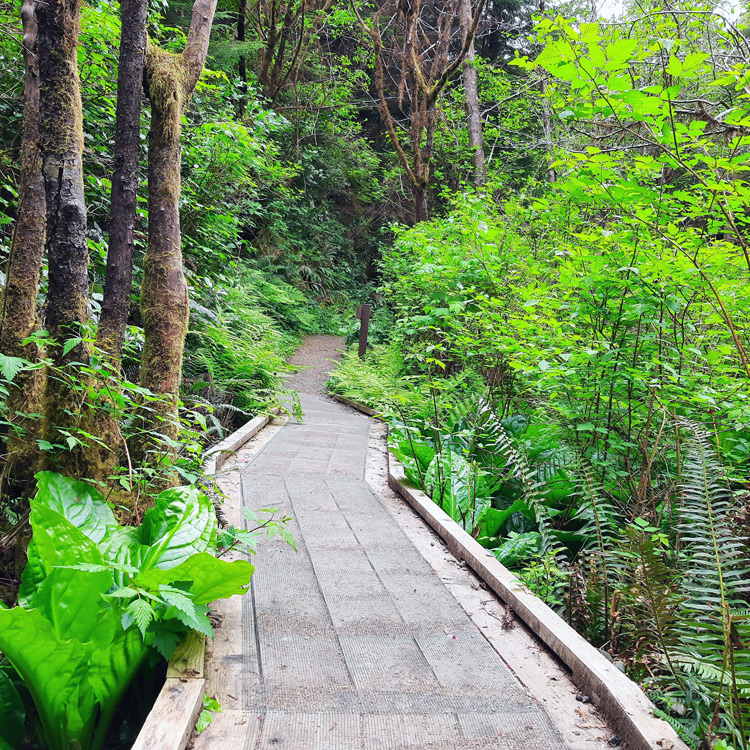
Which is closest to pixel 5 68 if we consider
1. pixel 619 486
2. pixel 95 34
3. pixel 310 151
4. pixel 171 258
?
pixel 95 34

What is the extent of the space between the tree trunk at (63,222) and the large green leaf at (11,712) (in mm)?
925

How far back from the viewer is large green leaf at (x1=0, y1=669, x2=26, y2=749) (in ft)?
6.16

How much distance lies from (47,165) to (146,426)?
1.56 meters

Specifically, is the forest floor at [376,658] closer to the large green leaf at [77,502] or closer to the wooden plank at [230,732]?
the wooden plank at [230,732]

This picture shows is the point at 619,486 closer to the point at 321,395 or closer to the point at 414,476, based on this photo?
the point at 414,476

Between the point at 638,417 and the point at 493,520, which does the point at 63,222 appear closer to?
the point at 493,520

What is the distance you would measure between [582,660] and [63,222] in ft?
10.0

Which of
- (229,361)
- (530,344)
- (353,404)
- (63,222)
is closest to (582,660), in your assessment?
(530,344)

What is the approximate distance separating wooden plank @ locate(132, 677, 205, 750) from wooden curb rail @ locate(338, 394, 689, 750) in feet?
5.09

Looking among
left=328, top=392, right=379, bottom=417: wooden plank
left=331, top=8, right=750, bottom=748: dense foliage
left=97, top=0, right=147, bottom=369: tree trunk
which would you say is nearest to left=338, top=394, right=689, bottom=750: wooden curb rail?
left=331, top=8, right=750, bottom=748: dense foliage

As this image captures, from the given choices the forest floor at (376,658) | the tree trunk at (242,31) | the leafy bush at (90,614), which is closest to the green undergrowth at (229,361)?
the forest floor at (376,658)

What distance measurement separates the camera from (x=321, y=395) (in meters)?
11.5

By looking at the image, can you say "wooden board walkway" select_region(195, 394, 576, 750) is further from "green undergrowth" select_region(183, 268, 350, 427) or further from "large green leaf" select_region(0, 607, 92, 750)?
"green undergrowth" select_region(183, 268, 350, 427)

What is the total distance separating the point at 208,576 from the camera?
208 cm
